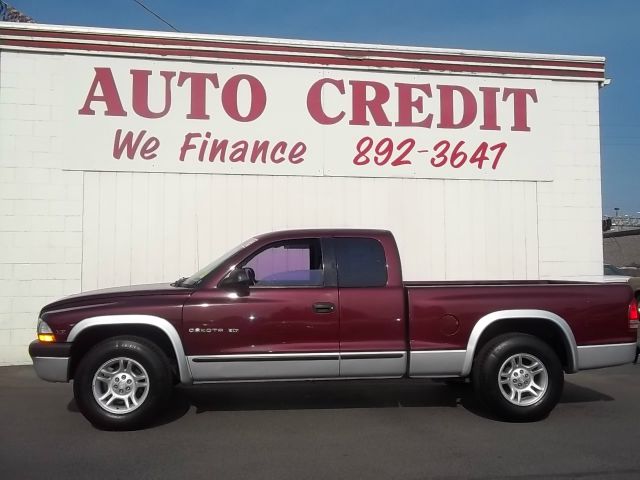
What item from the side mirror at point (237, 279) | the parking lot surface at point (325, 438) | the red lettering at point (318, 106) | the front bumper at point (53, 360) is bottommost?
the parking lot surface at point (325, 438)

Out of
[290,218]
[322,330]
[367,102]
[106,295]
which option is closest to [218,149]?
[290,218]

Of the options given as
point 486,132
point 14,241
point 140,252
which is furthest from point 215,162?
point 486,132

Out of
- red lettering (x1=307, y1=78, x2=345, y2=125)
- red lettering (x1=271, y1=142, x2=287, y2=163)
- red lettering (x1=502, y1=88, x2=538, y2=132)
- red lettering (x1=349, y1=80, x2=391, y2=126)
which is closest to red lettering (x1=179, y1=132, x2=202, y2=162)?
red lettering (x1=271, y1=142, x2=287, y2=163)

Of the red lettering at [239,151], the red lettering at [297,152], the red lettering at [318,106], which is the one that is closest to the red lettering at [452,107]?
the red lettering at [318,106]

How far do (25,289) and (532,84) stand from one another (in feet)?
29.0

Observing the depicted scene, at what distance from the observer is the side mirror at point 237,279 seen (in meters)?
5.91

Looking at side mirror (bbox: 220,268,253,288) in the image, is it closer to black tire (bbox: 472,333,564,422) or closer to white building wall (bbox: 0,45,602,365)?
black tire (bbox: 472,333,564,422)

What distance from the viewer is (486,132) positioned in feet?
35.0

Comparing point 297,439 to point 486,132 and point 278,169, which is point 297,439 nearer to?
point 278,169

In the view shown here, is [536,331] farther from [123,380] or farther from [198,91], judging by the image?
[198,91]

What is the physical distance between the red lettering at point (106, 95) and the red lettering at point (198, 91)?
3.27 ft

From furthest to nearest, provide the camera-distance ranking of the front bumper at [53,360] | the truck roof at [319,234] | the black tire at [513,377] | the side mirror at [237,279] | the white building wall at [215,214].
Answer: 1. the white building wall at [215,214]
2. the truck roof at [319,234]
3. the black tire at [513,377]
4. the side mirror at [237,279]
5. the front bumper at [53,360]

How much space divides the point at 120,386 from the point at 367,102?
6342 mm

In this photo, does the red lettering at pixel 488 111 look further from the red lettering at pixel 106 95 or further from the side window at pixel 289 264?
the red lettering at pixel 106 95
